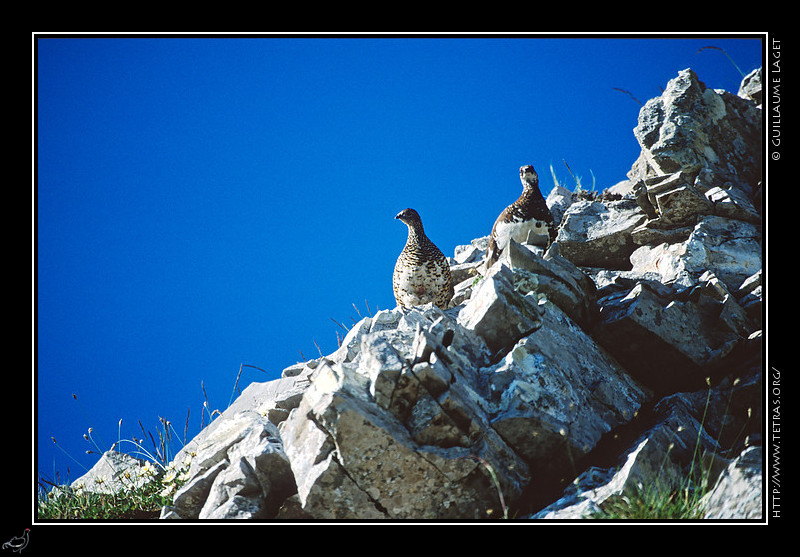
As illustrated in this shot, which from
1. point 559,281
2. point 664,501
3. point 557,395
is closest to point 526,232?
point 559,281

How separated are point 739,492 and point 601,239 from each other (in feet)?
22.8

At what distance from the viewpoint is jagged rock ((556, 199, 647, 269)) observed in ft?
35.8

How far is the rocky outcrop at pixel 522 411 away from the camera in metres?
5.09

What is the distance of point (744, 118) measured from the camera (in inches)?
498

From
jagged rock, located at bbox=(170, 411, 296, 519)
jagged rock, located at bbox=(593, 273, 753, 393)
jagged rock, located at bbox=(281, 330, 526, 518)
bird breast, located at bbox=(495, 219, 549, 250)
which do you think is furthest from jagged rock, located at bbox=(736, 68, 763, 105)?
jagged rock, located at bbox=(170, 411, 296, 519)

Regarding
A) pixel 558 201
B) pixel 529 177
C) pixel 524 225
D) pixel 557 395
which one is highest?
pixel 558 201

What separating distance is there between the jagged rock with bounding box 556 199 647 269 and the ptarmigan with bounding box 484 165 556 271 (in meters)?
0.44

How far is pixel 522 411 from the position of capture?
5.70 meters

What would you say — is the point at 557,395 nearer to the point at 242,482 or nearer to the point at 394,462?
the point at 394,462

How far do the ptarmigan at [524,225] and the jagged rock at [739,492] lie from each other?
6122mm

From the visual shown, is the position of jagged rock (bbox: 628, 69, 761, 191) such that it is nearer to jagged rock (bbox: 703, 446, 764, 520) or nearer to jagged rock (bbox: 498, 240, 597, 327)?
jagged rock (bbox: 498, 240, 597, 327)

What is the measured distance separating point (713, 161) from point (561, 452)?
347 inches
